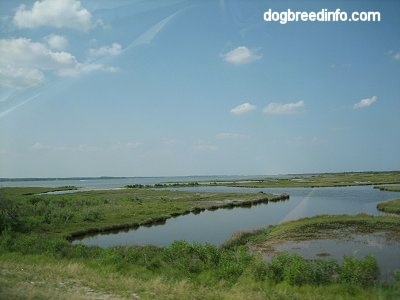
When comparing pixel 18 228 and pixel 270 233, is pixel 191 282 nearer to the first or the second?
pixel 270 233

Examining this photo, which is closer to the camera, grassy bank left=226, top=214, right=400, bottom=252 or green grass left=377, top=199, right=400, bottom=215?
grassy bank left=226, top=214, right=400, bottom=252

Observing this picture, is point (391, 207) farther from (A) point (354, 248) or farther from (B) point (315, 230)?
(A) point (354, 248)

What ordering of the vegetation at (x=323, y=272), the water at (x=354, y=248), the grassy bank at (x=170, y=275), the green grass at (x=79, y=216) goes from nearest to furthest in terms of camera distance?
the grassy bank at (x=170, y=275)
the vegetation at (x=323, y=272)
the water at (x=354, y=248)
the green grass at (x=79, y=216)

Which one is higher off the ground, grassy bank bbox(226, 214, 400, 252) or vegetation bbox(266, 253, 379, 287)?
vegetation bbox(266, 253, 379, 287)

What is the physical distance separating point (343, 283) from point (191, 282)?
621 centimetres

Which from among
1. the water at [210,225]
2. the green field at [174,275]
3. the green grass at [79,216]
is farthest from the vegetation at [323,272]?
the green grass at [79,216]

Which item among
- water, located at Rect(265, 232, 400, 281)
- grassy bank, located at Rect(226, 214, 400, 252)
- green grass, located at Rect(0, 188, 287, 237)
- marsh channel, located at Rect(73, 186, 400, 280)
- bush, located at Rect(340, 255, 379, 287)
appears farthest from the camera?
green grass, located at Rect(0, 188, 287, 237)

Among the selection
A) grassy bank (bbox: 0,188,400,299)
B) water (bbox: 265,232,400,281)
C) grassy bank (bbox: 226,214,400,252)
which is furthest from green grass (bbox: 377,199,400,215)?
grassy bank (bbox: 0,188,400,299)

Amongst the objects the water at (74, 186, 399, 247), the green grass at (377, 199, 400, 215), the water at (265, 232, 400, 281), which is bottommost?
the water at (74, 186, 399, 247)

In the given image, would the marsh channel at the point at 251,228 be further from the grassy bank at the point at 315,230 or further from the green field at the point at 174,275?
the green field at the point at 174,275

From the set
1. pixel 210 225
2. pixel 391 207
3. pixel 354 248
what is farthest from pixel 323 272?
pixel 391 207

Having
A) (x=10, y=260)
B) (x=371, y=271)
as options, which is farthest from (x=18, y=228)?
(x=371, y=271)

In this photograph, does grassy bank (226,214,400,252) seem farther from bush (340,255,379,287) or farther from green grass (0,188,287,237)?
green grass (0,188,287,237)

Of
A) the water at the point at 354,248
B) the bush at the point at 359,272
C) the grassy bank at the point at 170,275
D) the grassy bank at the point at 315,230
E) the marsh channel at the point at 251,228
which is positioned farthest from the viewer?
the grassy bank at the point at 315,230
